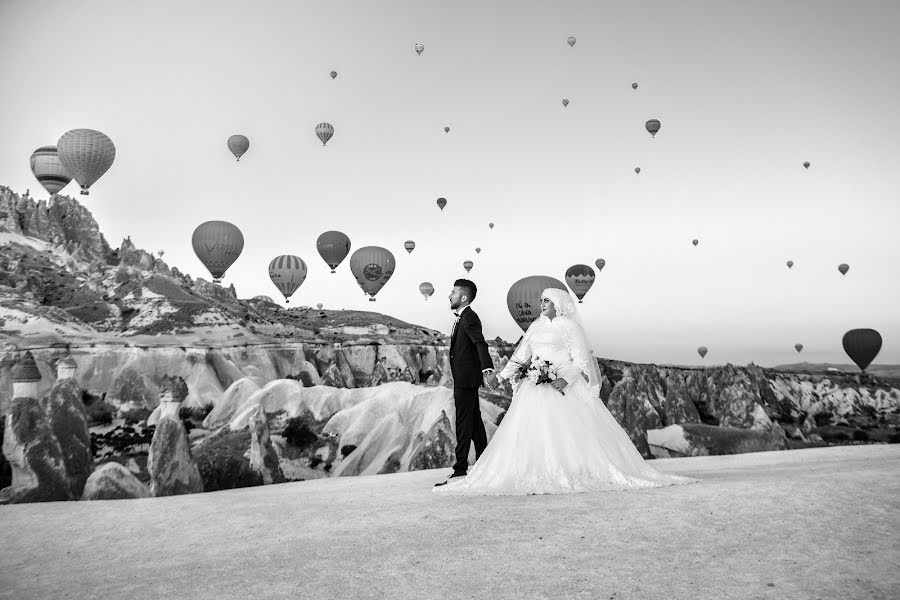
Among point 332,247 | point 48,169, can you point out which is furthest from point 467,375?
point 48,169

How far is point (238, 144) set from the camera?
55219 millimetres

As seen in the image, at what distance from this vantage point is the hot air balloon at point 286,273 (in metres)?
60.2

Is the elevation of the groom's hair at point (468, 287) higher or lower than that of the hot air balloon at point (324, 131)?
lower

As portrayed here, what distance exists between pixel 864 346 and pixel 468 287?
81.2m

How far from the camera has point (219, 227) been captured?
53.5 m

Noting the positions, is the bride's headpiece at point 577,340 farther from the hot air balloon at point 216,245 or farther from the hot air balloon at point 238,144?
the hot air balloon at point 238,144

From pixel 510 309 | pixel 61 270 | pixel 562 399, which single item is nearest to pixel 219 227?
pixel 510 309

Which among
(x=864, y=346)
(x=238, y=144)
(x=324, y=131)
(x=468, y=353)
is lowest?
(x=468, y=353)

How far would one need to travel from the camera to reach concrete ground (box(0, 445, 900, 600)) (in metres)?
4.76

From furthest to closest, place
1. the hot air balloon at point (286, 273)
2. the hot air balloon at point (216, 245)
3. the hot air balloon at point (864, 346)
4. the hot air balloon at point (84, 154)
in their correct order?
1. the hot air balloon at point (864, 346)
2. the hot air balloon at point (286, 273)
3. the hot air balloon at point (216, 245)
4. the hot air balloon at point (84, 154)

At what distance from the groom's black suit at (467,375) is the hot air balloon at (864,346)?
8071 centimetres

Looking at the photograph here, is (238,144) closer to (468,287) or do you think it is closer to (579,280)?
(579,280)

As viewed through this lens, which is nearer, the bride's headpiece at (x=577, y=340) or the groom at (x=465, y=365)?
the bride's headpiece at (x=577, y=340)

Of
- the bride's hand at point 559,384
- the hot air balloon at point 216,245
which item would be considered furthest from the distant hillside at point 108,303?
the bride's hand at point 559,384
